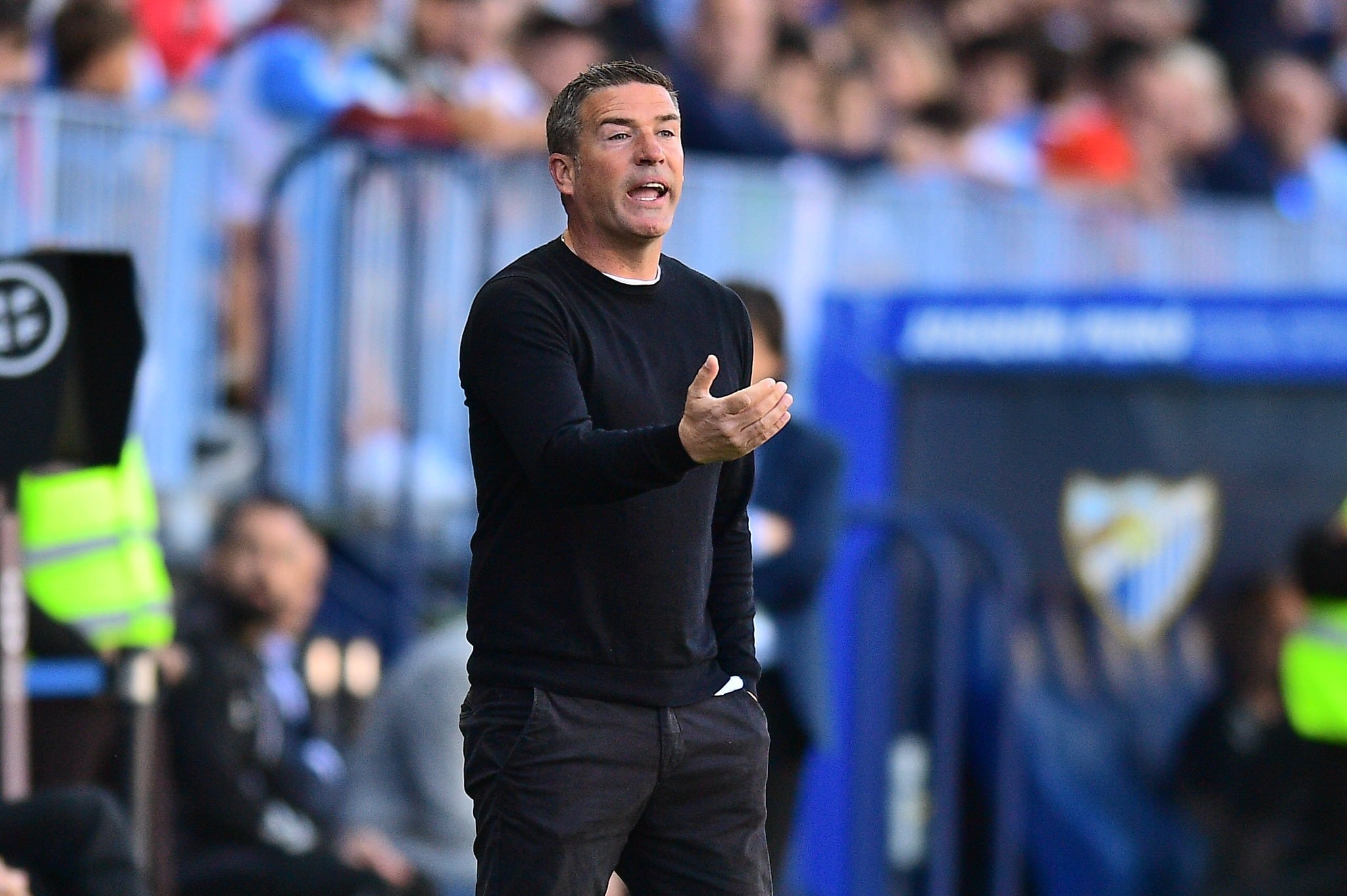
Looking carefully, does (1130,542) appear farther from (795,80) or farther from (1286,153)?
(1286,153)

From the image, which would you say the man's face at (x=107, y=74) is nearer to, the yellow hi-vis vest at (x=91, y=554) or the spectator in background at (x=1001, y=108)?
the yellow hi-vis vest at (x=91, y=554)

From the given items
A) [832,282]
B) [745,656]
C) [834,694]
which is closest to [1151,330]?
[832,282]

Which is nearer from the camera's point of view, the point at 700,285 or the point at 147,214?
the point at 700,285

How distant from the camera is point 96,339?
4.98 m

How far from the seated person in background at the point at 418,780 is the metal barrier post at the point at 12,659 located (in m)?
1.36

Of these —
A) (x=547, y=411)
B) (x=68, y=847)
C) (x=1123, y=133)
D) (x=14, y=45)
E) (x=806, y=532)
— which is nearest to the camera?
(x=547, y=411)

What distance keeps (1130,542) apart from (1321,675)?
816 millimetres

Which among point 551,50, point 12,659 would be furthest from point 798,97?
point 12,659

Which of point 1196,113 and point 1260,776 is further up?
point 1196,113

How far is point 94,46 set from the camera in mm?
6934

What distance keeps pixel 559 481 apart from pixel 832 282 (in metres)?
5.35

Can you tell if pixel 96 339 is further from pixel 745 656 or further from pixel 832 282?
pixel 832 282

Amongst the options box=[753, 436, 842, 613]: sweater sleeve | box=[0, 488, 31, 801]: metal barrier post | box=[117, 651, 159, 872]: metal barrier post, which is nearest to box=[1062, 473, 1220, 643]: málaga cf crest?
box=[753, 436, 842, 613]: sweater sleeve

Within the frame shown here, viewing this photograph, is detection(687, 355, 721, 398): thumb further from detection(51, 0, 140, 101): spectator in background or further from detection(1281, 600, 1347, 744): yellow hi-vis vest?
detection(1281, 600, 1347, 744): yellow hi-vis vest
